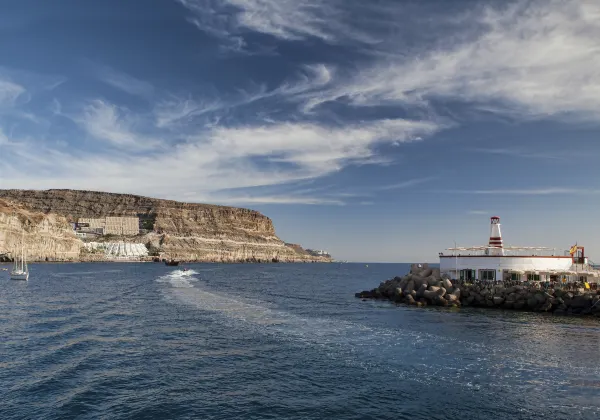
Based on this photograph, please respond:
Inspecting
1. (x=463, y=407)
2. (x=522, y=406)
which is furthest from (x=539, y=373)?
(x=463, y=407)

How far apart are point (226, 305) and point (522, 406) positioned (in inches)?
1386

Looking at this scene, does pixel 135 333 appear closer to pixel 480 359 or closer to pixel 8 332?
pixel 8 332

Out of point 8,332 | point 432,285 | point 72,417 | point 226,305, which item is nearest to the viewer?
point 72,417

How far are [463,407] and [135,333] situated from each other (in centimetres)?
2313

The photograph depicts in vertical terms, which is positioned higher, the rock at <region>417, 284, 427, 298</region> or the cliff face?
the cliff face

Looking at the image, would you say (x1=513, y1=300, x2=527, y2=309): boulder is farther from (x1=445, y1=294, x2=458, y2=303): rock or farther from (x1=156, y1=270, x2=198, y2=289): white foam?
(x1=156, y1=270, x2=198, y2=289): white foam

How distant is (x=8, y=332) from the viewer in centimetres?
3011

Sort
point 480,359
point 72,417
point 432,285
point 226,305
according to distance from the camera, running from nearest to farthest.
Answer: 1. point 72,417
2. point 480,359
3. point 226,305
4. point 432,285

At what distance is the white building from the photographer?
5003 cm

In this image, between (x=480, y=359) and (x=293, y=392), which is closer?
(x=293, y=392)

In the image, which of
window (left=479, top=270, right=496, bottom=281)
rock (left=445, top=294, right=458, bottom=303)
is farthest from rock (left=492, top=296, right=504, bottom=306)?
window (left=479, top=270, right=496, bottom=281)

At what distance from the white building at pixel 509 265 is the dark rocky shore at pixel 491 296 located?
314cm

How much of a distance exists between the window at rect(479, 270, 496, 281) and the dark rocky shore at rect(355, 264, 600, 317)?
124 inches

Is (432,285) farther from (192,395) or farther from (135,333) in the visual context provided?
(192,395)
